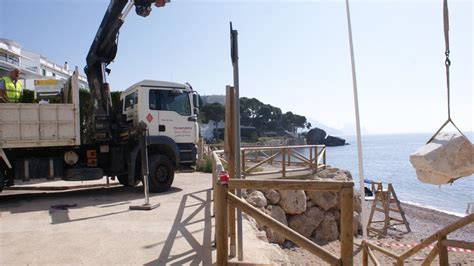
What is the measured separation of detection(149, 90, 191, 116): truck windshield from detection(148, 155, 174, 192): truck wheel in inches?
54.0

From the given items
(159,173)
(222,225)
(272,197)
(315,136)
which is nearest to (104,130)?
(159,173)

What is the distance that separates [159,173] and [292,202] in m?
4.45

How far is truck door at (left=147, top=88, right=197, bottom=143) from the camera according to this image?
9.60 m

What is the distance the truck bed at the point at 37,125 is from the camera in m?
7.91

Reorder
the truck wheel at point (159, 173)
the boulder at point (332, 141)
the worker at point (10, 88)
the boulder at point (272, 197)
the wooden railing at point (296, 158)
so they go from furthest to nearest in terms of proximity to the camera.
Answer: the boulder at point (332, 141) < the wooden railing at point (296, 158) < the boulder at point (272, 197) < the truck wheel at point (159, 173) < the worker at point (10, 88)

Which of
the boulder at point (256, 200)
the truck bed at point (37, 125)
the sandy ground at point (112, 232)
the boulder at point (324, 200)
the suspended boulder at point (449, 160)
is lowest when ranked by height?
the boulder at point (324, 200)

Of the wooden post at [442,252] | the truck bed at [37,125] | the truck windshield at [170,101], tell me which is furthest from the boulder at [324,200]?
the wooden post at [442,252]

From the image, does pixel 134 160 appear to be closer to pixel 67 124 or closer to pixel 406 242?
pixel 67 124

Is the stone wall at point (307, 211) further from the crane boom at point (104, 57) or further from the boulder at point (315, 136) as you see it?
the boulder at point (315, 136)

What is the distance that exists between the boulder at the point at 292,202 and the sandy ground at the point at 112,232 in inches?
130

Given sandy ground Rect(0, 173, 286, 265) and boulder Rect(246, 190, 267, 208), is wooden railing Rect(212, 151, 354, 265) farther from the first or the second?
boulder Rect(246, 190, 267, 208)

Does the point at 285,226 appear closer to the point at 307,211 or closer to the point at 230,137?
the point at 230,137

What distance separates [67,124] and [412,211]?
22809mm

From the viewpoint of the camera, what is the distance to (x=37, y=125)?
8.14 m
